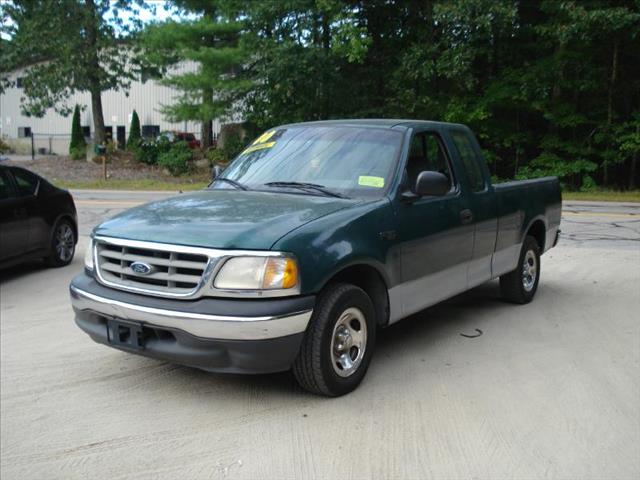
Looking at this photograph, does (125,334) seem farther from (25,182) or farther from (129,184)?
(129,184)

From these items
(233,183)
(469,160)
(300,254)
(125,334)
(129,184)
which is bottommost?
(129,184)

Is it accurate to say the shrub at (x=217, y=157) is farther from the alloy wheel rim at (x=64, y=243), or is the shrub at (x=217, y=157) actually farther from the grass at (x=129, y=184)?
the alloy wheel rim at (x=64, y=243)

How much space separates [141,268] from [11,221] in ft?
15.6

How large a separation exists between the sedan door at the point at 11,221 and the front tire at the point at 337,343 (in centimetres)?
520

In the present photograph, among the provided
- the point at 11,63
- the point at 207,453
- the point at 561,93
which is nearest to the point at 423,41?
the point at 561,93

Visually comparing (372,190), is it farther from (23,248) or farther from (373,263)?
(23,248)

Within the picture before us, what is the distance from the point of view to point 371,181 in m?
5.02

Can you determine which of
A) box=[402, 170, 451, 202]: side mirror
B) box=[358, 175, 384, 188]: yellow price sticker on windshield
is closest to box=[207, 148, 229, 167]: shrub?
box=[358, 175, 384, 188]: yellow price sticker on windshield

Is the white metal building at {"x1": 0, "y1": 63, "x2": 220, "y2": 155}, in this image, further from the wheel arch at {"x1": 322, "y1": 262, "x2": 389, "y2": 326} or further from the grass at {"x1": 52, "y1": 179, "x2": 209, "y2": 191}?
the wheel arch at {"x1": 322, "y1": 262, "x2": 389, "y2": 326}

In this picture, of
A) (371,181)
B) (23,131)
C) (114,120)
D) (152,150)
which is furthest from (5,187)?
(23,131)

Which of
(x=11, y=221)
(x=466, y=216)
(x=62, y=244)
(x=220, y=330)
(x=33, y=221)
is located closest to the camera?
(x=220, y=330)

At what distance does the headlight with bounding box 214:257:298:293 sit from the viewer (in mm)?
3949

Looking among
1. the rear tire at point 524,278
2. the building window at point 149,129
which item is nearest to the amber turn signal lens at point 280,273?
the rear tire at point 524,278

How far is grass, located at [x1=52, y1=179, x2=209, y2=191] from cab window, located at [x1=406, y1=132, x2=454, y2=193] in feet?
64.4
